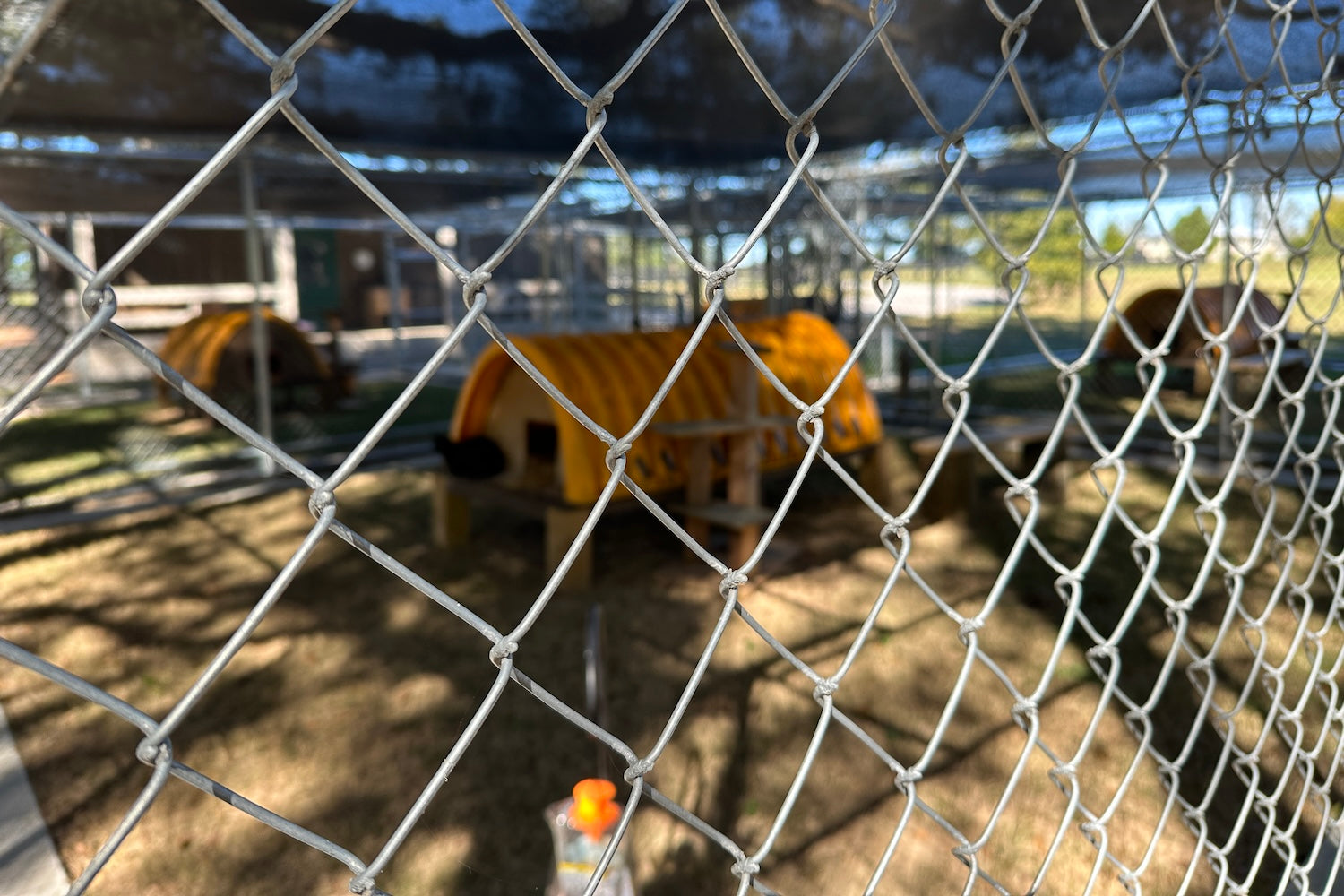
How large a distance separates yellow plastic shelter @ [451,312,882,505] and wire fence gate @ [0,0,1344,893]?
0.23 metres

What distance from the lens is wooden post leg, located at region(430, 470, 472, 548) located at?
20.1 feet

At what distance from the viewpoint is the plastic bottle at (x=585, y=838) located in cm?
172

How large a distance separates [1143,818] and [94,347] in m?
15.2

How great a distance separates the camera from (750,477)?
18.6 feet

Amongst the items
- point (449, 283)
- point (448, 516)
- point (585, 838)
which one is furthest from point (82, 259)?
→ point (585, 838)

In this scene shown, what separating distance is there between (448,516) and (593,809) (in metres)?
4.63

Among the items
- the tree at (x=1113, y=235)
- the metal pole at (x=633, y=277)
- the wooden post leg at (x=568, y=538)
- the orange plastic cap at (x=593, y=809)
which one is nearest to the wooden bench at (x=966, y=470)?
the wooden post leg at (x=568, y=538)

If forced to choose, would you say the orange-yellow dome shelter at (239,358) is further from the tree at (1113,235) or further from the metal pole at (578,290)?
the tree at (1113,235)

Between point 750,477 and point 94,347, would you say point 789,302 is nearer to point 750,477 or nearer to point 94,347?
point 750,477

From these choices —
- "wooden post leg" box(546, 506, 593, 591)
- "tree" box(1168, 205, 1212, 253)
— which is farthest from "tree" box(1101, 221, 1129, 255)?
"wooden post leg" box(546, 506, 593, 591)

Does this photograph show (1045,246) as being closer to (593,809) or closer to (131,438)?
(131,438)

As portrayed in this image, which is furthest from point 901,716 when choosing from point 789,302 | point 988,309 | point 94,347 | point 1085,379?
point 988,309

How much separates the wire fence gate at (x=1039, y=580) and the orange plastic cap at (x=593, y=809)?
72 millimetres

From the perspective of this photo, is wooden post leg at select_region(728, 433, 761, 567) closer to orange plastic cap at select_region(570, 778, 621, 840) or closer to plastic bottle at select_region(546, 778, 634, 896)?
plastic bottle at select_region(546, 778, 634, 896)
